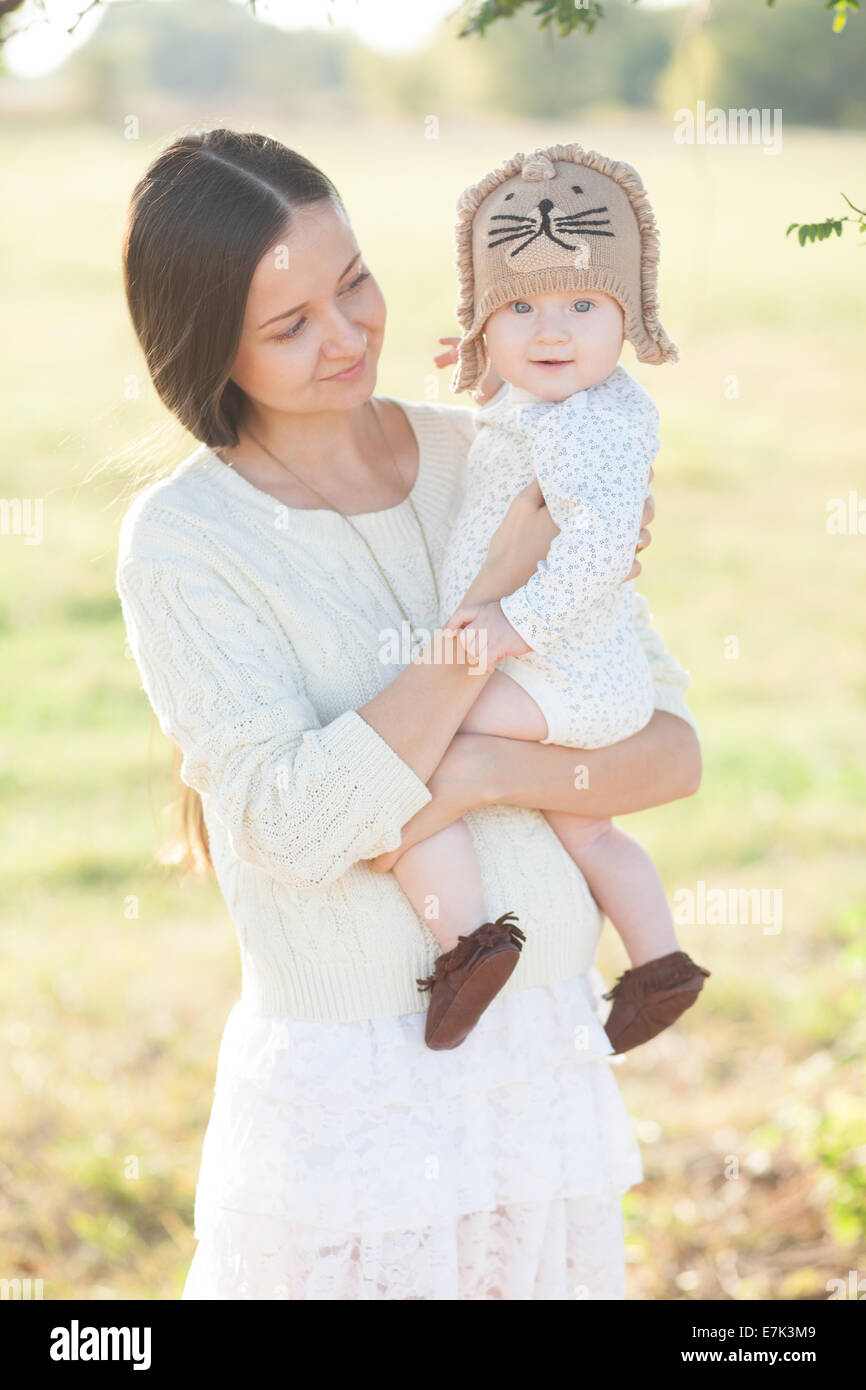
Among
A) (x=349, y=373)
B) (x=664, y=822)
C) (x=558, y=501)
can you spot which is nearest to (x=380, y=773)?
(x=558, y=501)

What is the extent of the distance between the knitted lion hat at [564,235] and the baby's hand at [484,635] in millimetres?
405

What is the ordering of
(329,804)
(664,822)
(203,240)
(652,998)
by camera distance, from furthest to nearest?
(664,822) → (652,998) → (203,240) → (329,804)

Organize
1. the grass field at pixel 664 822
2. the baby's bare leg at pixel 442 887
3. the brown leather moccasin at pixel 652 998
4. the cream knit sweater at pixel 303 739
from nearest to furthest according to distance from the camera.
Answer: the cream knit sweater at pixel 303 739 < the baby's bare leg at pixel 442 887 < the brown leather moccasin at pixel 652 998 < the grass field at pixel 664 822

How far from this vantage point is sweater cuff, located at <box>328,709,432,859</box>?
150 cm

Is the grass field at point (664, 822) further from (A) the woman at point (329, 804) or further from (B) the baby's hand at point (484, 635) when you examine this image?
(B) the baby's hand at point (484, 635)

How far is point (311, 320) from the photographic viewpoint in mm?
1636

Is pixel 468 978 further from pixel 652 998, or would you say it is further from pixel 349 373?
pixel 349 373

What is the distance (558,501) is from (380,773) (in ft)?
1.37

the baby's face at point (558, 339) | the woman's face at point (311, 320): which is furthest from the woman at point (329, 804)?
the baby's face at point (558, 339)

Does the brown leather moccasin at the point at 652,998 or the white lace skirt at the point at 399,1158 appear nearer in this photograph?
the white lace skirt at the point at 399,1158

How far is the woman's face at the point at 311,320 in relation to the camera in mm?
1603
